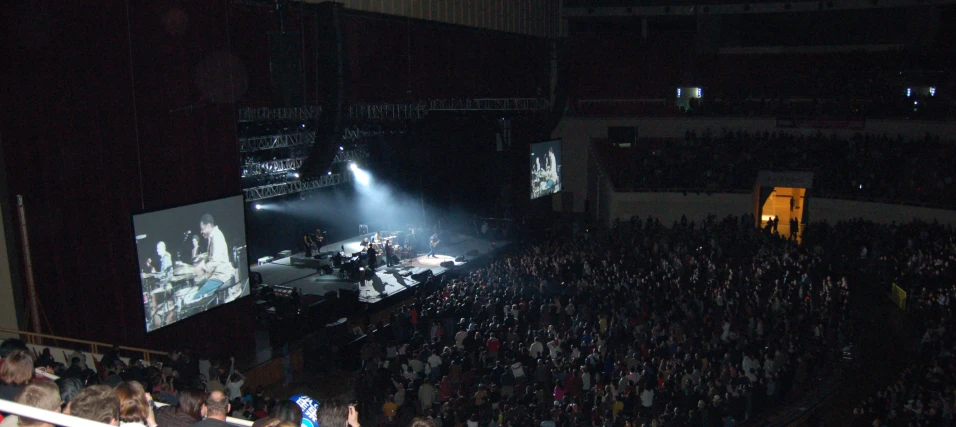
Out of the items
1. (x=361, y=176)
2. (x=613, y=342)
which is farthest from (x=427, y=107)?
(x=613, y=342)

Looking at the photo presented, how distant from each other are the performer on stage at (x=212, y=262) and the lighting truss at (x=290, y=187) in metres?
5.38

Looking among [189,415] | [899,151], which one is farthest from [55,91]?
[899,151]

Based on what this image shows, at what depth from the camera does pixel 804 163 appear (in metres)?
23.2

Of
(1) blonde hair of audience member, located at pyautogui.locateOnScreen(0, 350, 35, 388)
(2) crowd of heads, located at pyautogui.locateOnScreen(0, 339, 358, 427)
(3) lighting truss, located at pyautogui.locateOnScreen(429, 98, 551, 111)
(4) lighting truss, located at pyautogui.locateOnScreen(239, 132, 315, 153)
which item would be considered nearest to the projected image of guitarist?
(3) lighting truss, located at pyautogui.locateOnScreen(429, 98, 551, 111)

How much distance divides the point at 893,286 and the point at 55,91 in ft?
54.1

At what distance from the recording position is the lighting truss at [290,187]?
1762 centimetres

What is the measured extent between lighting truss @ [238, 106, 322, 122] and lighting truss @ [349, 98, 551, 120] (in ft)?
3.17

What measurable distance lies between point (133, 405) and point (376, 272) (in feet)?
52.5

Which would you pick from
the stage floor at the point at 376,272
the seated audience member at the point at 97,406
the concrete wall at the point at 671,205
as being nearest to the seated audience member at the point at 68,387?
the seated audience member at the point at 97,406

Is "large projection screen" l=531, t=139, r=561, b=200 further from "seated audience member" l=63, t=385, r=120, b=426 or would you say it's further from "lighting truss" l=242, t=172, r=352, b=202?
"seated audience member" l=63, t=385, r=120, b=426

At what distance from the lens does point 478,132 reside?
21969 millimetres

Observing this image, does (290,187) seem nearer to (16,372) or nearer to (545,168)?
(545,168)

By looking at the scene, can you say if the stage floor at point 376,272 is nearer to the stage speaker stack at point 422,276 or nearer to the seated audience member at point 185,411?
the stage speaker stack at point 422,276

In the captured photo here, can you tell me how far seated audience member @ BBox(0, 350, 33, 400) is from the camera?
3.91 metres
